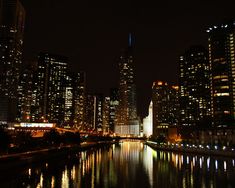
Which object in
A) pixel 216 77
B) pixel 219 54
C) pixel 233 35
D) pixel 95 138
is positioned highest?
pixel 233 35

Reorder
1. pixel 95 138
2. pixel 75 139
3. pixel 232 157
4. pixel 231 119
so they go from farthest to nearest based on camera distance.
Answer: pixel 95 138 < pixel 231 119 < pixel 75 139 < pixel 232 157

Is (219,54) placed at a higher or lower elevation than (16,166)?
higher

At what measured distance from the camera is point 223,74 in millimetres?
147375

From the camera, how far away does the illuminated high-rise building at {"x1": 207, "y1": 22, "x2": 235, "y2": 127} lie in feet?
482

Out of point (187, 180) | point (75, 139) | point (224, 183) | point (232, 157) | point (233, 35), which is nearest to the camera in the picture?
point (224, 183)

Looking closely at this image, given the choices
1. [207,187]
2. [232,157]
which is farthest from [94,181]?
[232,157]

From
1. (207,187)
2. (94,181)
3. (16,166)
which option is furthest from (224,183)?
(16,166)

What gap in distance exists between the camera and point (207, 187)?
99.7 ft

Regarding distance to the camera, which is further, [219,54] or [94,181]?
[219,54]

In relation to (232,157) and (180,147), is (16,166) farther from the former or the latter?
(180,147)

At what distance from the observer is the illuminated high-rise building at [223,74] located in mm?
146875

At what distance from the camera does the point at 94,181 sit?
34.1 meters

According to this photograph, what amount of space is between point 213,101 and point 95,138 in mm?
72153

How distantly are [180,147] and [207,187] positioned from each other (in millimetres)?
71634
